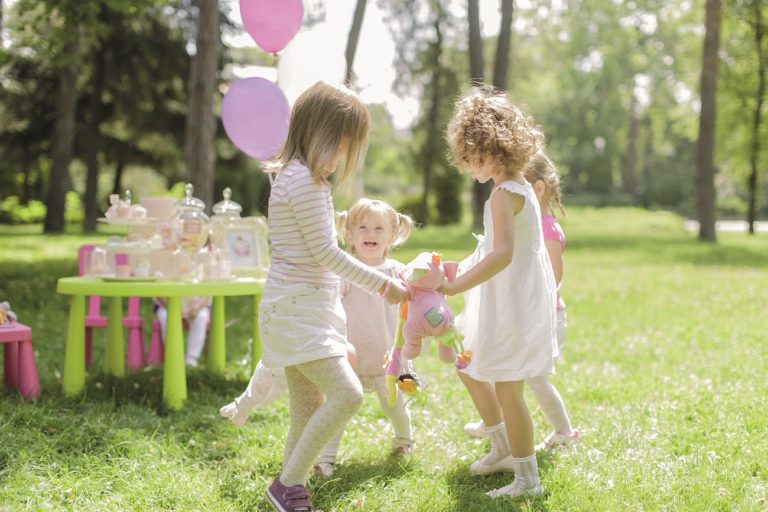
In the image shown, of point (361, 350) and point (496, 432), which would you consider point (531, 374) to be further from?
point (361, 350)

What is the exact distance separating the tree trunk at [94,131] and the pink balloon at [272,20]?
54.4 ft

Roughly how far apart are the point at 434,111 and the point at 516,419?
21459 millimetres

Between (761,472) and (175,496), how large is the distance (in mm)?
2556

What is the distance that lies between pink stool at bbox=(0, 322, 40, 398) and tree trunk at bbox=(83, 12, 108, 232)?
52.7ft

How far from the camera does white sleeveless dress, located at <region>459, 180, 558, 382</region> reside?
325 centimetres

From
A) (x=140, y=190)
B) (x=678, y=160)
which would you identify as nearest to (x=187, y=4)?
(x=140, y=190)

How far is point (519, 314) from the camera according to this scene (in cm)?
326

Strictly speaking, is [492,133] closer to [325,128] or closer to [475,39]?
[325,128]

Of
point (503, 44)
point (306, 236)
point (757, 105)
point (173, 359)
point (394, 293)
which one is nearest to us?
point (306, 236)

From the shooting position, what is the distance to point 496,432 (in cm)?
363

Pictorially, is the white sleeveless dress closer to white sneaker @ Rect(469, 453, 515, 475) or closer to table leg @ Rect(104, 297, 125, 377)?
white sneaker @ Rect(469, 453, 515, 475)

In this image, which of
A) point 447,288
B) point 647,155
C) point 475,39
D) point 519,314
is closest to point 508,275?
point 519,314

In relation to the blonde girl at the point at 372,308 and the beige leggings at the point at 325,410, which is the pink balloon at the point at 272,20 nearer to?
the blonde girl at the point at 372,308

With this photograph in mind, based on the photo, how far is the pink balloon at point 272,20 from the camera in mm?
4031
